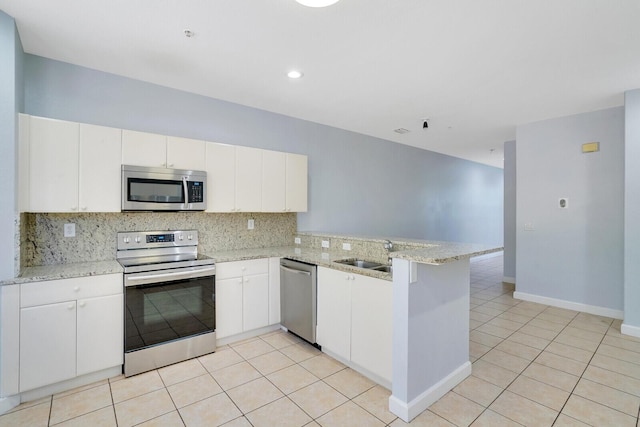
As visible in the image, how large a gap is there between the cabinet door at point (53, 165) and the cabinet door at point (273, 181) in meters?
1.72

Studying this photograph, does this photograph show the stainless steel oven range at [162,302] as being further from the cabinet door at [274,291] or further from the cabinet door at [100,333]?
the cabinet door at [274,291]

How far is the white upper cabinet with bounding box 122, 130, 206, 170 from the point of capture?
2.73 meters

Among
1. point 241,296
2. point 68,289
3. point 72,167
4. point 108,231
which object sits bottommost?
point 241,296

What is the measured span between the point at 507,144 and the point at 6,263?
22.9ft

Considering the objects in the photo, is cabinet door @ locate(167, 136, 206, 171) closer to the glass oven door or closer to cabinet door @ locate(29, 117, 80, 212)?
cabinet door @ locate(29, 117, 80, 212)

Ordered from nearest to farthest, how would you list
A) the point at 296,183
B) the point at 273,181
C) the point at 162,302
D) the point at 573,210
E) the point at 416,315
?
1. the point at 416,315
2. the point at 162,302
3. the point at 273,181
4. the point at 296,183
5. the point at 573,210

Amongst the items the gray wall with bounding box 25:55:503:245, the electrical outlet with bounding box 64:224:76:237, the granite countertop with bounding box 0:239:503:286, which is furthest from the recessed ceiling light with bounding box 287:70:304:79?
the electrical outlet with bounding box 64:224:76:237

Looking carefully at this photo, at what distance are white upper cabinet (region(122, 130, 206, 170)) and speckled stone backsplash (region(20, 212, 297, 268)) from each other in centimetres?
55

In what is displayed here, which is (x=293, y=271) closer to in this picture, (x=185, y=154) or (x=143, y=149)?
(x=185, y=154)

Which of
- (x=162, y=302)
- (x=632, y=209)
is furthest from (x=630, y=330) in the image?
(x=162, y=302)

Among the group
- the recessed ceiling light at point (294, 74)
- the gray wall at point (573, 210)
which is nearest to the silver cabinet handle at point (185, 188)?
the recessed ceiling light at point (294, 74)

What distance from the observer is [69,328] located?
7.63ft

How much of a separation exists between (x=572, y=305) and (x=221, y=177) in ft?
16.2

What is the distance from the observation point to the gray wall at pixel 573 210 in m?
3.93
